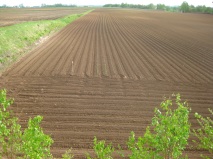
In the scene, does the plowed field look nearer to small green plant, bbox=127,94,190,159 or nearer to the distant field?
small green plant, bbox=127,94,190,159

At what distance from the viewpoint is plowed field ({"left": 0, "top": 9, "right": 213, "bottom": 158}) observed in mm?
10164

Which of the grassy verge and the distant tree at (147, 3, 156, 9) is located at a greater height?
the distant tree at (147, 3, 156, 9)

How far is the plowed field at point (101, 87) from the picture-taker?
10.2 meters

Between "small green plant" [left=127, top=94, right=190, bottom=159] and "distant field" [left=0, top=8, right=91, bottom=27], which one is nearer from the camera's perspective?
"small green plant" [left=127, top=94, right=190, bottom=159]

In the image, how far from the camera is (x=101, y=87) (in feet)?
46.9

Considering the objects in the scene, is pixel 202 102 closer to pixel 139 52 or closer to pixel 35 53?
pixel 139 52

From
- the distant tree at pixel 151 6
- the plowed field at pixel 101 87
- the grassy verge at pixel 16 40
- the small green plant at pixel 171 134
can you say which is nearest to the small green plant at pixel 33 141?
the small green plant at pixel 171 134

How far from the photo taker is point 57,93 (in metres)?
13.3

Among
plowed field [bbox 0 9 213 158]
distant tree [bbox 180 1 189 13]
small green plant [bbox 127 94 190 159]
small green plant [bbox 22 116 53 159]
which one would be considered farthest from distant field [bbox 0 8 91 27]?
distant tree [bbox 180 1 189 13]

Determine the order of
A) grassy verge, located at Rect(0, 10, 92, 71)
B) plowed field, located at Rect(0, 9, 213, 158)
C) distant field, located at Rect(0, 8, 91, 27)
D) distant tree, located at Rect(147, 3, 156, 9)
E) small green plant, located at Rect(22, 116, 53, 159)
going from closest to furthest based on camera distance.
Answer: small green plant, located at Rect(22, 116, 53, 159) → plowed field, located at Rect(0, 9, 213, 158) → grassy verge, located at Rect(0, 10, 92, 71) → distant field, located at Rect(0, 8, 91, 27) → distant tree, located at Rect(147, 3, 156, 9)

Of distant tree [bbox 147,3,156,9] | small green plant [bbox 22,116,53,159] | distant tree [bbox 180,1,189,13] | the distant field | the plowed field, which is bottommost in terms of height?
the plowed field

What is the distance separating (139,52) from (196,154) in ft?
48.4

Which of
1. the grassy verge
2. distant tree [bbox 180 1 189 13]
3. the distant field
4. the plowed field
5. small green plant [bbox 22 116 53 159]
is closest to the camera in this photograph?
small green plant [bbox 22 116 53 159]

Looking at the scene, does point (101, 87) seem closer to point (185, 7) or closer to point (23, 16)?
point (23, 16)
